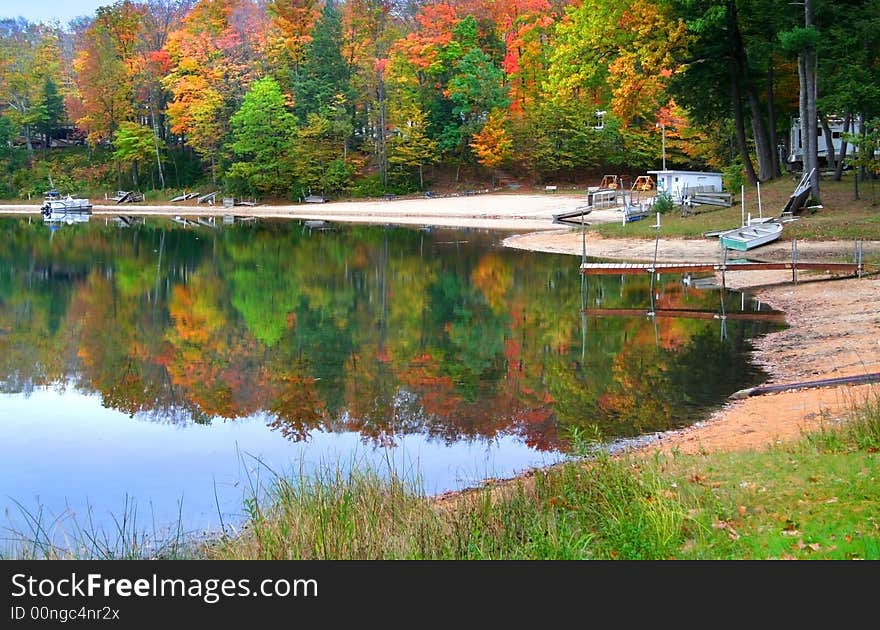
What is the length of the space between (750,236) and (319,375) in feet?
67.1

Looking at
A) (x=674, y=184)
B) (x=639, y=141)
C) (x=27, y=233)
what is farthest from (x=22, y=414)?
(x=639, y=141)

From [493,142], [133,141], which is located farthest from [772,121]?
[133,141]

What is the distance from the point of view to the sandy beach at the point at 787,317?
14172 mm

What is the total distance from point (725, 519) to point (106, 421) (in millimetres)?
11764

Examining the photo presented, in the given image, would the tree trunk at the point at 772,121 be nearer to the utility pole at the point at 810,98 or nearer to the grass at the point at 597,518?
the utility pole at the point at 810,98

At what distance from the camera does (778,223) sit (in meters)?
37.6

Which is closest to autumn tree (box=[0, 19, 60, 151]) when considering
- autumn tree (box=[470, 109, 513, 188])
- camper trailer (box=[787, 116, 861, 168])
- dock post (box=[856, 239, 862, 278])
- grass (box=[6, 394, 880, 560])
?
autumn tree (box=[470, 109, 513, 188])

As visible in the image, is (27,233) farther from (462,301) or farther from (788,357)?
(788,357)

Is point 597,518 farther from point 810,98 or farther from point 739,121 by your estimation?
point 739,121

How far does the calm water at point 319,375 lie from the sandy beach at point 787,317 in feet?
3.32

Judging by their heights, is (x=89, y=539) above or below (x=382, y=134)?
below

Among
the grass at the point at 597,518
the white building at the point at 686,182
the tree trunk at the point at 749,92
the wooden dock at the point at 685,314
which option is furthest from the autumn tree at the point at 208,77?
the grass at the point at 597,518

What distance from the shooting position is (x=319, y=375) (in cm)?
2069

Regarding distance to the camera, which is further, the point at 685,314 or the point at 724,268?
the point at 724,268
